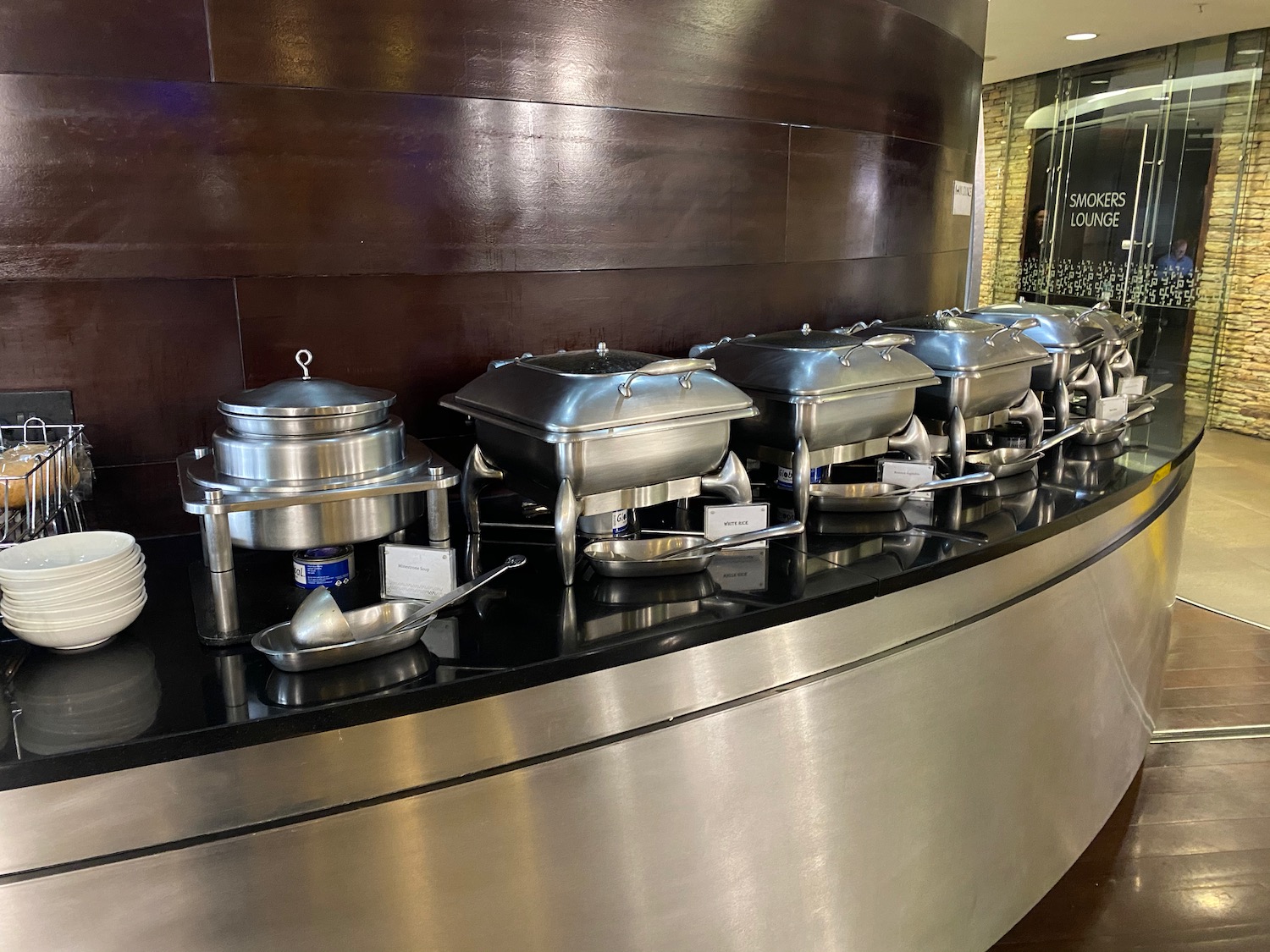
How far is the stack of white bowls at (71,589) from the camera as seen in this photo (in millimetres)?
1092

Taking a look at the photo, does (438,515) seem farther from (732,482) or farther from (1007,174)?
(1007,174)

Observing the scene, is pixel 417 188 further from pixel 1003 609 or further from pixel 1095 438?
pixel 1095 438

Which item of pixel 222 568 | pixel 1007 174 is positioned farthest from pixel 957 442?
pixel 1007 174

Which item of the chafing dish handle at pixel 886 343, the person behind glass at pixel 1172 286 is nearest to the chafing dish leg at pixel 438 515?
the chafing dish handle at pixel 886 343

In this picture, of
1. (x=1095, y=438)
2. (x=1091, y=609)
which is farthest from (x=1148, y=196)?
(x=1091, y=609)

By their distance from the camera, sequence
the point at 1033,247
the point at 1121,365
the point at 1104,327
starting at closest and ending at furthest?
1. the point at 1104,327
2. the point at 1121,365
3. the point at 1033,247

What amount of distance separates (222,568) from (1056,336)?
1897 mm

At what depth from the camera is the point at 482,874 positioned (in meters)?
1.17

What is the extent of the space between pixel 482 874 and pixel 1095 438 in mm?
1801

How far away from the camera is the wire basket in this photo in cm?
131

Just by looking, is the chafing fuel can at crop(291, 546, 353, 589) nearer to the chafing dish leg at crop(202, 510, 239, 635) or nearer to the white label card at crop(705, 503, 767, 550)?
the chafing dish leg at crop(202, 510, 239, 635)

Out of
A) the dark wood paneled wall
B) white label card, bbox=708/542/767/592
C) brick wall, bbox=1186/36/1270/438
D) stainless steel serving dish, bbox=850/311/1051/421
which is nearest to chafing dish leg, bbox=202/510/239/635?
the dark wood paneled wall

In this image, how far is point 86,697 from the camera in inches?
41.8

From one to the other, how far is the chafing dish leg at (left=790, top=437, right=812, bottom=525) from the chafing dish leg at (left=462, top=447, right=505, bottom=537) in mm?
510
